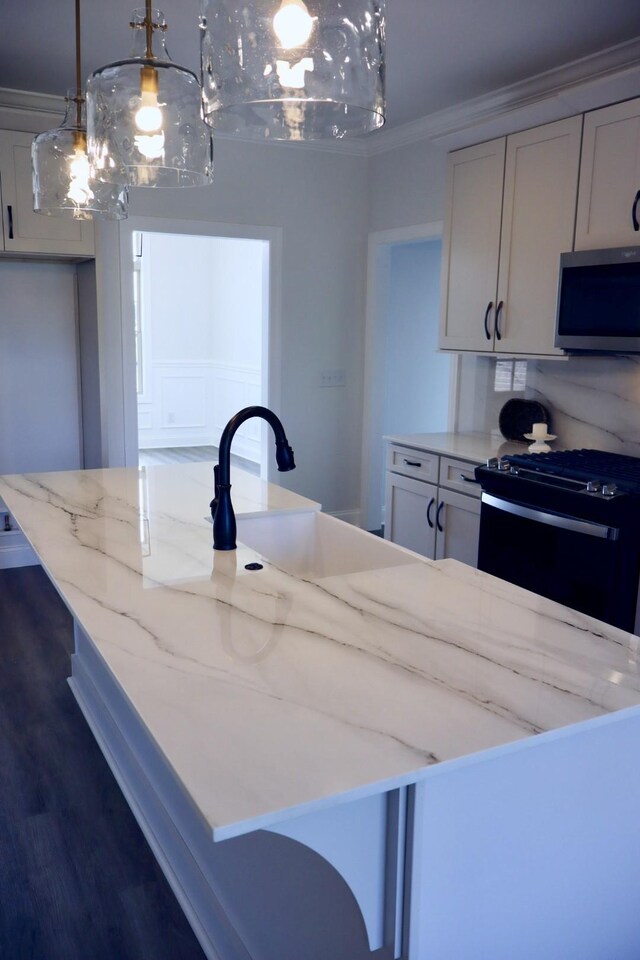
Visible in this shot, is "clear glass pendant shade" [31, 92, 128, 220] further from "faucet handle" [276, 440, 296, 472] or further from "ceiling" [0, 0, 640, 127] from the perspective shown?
"ceiling" [0, 0, 640, 127]

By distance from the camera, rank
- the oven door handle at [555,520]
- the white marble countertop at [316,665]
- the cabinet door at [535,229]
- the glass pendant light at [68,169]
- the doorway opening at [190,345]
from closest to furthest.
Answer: the white marble countertop at [316,665] < the glass pendant light at [68,169] < the oven door handle at [555,520] < the cabinet door at [535,229] < the doorway opening at [190,345]

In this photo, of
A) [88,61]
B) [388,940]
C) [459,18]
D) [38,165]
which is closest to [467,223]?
[459,18]

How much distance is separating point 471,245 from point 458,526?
1.36 meters

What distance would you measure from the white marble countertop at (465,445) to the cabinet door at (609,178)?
1.00 m

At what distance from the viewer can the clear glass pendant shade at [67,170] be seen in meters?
2.12

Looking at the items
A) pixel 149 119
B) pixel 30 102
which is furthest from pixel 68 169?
pixel 30 102

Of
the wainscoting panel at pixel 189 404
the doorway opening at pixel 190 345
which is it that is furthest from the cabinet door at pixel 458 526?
the wainscoting panel at pixel 189 404

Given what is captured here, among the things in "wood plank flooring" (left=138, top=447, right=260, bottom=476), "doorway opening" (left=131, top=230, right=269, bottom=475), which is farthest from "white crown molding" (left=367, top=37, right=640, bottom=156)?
"wood plank flooring" (left=138, top=447, right=260, bottom=476)

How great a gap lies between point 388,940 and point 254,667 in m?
0.44

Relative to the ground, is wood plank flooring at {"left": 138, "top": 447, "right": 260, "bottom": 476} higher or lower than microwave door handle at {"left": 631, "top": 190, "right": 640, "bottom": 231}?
lower

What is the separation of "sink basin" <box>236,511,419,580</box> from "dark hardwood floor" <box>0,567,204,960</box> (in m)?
0.90

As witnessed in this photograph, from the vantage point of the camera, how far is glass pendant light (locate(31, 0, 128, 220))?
Result: 2115 mm

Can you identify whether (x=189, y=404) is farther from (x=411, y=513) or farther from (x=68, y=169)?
(x=68, y=169)

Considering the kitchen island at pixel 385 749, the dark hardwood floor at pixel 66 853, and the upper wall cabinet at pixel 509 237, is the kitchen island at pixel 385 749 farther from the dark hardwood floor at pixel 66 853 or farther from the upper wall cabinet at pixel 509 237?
the upper wall cabinet at pixel 509 237
